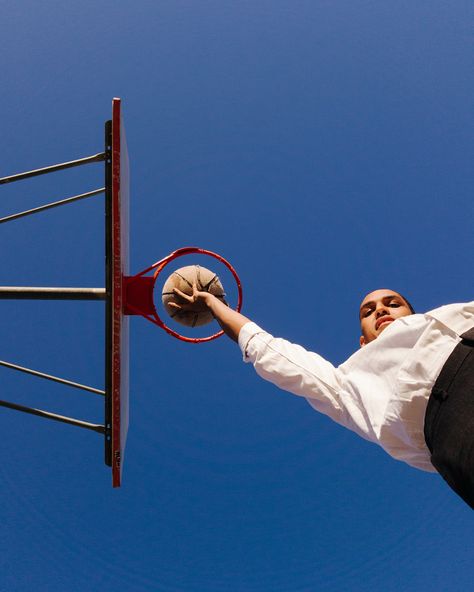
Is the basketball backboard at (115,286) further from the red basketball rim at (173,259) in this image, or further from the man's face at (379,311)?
the man's face at (379,311)

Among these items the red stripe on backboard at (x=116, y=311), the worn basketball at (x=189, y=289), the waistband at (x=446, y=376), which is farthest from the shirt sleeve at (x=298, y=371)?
the red stripe on backboard at (x=116, y=311)

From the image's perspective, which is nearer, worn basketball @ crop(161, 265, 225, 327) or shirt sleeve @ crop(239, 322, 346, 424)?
shirt sleeve @ crop(239, 322, 346, 424)

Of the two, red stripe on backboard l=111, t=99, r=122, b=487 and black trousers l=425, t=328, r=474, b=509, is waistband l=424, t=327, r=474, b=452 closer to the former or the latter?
black trousers l=425, t=328, r=474, b=509

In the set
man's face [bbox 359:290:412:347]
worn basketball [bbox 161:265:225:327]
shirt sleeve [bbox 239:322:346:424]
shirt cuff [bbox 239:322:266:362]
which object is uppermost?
worn basketball [bbox 161:265:225:327]

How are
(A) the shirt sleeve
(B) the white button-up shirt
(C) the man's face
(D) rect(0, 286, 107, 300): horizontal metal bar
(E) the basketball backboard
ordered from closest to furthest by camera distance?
(B) the white button-up shirt, (A) the shirt sleeve, (C) the man's face, (E) the basketball backboard, (D) rect(0, 286, 107, 300): horizontal metal bar

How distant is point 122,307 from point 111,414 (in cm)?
103

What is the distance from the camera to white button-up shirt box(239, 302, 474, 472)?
2932mm

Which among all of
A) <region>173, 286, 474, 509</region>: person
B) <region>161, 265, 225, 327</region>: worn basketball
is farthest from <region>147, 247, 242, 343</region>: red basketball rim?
<region>173, 286, 474, 509</region>: person

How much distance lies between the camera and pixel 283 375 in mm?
3289

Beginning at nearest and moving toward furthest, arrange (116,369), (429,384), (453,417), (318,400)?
(453,417)
(429,384)
(318,400)
(116,369)

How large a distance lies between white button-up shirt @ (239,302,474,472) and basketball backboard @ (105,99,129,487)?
2255mm

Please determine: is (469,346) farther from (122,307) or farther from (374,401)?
(122,307)

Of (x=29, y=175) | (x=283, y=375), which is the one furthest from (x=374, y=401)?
(x=29, y=175)

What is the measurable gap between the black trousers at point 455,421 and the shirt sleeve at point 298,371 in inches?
23.6
